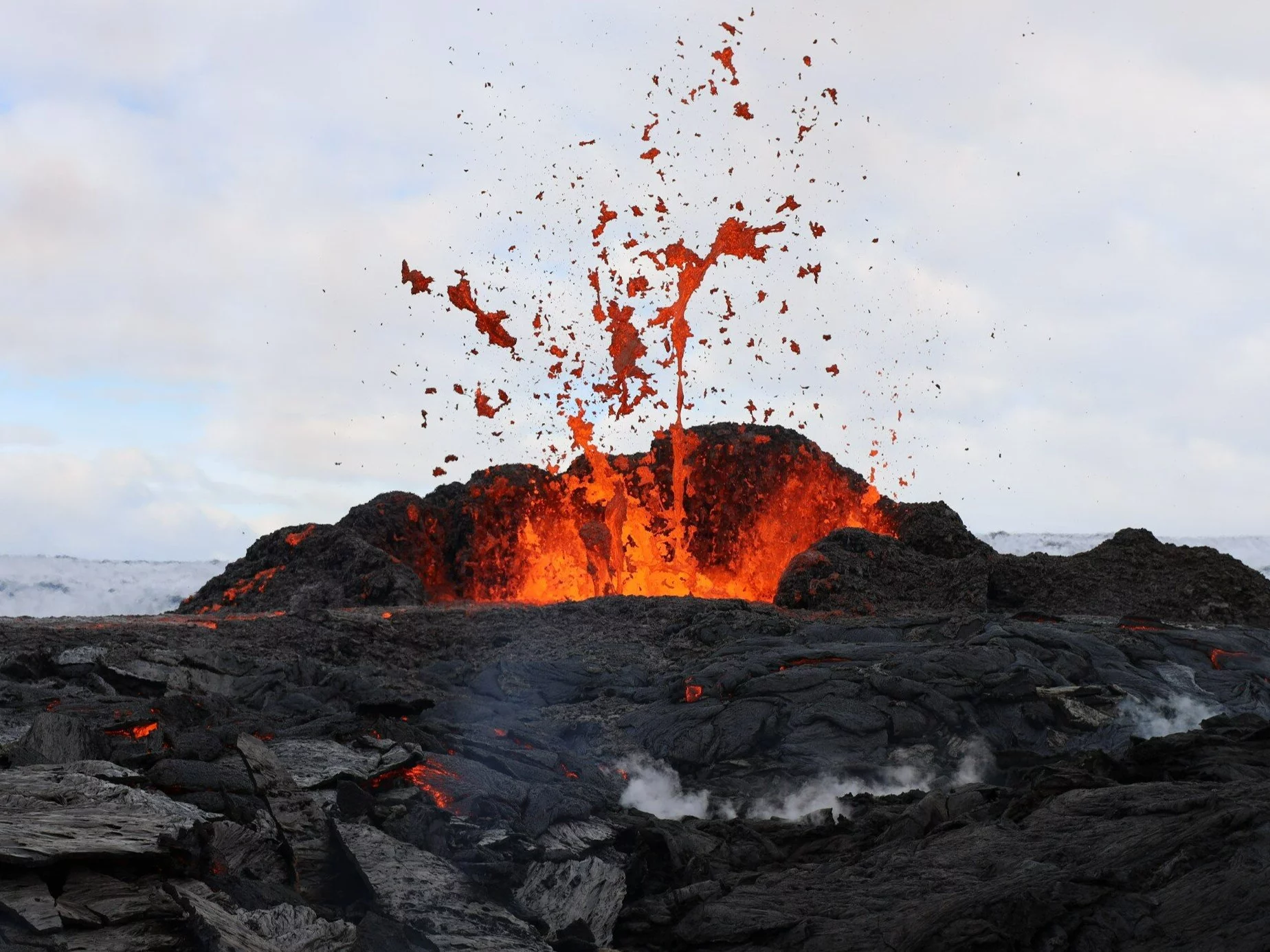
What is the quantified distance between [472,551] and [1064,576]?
14.5 meters

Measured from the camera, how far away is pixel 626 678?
589 inches

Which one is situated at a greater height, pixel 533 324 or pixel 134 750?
pixel 533 324

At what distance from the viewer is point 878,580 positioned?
2264 centimetres

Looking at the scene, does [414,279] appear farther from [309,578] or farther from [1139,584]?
[1139,584]

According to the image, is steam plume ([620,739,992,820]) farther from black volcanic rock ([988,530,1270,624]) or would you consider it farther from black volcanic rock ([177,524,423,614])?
black volcanic rock ([177,524,423,614])

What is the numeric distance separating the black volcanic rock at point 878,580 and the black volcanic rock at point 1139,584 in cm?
79

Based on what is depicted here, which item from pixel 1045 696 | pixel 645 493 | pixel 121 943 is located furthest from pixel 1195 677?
pixel 645 493

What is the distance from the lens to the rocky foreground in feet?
20.7

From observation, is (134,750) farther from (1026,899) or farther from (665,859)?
(1026,899)

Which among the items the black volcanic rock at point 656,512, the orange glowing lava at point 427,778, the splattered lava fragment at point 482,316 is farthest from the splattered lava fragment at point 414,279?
the orange glowing lava at point 427,778

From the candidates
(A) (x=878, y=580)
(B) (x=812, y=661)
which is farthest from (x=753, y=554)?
(B) (x=812, y=661)

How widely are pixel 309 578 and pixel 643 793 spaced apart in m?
15.9

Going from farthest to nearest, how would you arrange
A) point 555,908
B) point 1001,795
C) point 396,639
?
point 396,639 → point 1001,795 → point 555,908

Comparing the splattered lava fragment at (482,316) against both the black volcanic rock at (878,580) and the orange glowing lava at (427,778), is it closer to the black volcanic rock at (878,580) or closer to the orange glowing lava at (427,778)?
the black volcanic rock at (878,580)
